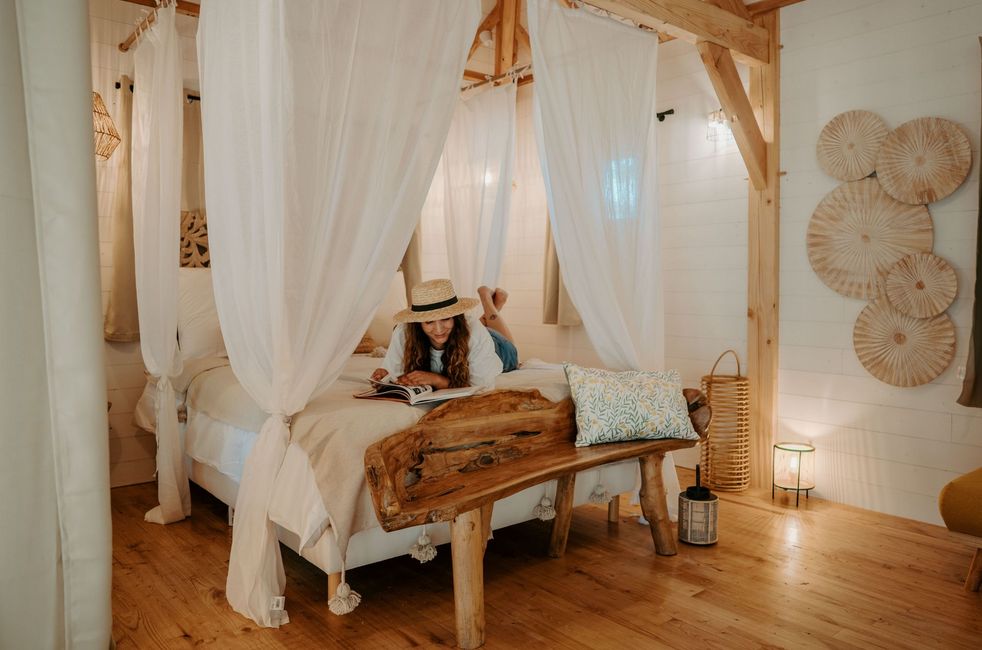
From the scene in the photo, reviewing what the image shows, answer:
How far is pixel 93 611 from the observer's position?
166 cm

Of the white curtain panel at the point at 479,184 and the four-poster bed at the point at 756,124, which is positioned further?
the white curtain panel at the point at 479,184

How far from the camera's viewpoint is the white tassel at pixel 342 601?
98.7 inches

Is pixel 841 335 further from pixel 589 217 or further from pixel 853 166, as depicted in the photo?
pixel 589 217

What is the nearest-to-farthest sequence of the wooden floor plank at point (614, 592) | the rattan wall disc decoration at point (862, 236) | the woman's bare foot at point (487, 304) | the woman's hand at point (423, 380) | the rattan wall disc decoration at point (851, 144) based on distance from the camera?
the wooden floor plank at point (614, 592), the woman's hand at point (423, 380), the rattan wall disc decoration at point (862, 236), the rattan wall disc decoration at point (851, 144), the woman's bare foot at point (487, 304)

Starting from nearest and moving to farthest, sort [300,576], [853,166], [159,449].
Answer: [300,576], [159,449], [853,166]

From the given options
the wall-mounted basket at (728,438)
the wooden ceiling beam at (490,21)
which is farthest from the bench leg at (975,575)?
the wooden ceiling beam at (490,21)

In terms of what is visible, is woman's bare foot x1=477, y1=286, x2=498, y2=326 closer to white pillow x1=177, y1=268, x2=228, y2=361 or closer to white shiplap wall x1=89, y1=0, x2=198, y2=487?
white pillow x1=177, y1=268, x2=228, y2=361

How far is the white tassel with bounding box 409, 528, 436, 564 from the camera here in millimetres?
2613

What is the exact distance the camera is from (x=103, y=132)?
3.79m

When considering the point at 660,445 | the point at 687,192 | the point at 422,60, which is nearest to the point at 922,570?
the point at 660,445

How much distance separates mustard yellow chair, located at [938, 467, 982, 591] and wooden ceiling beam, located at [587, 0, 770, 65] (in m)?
2.37

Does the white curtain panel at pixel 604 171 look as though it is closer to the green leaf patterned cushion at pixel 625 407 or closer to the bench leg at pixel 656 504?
the green leaf patterned cushion at pixel 625 407

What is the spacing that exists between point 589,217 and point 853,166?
1.61 metres

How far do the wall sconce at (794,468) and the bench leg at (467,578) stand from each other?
2.30m
